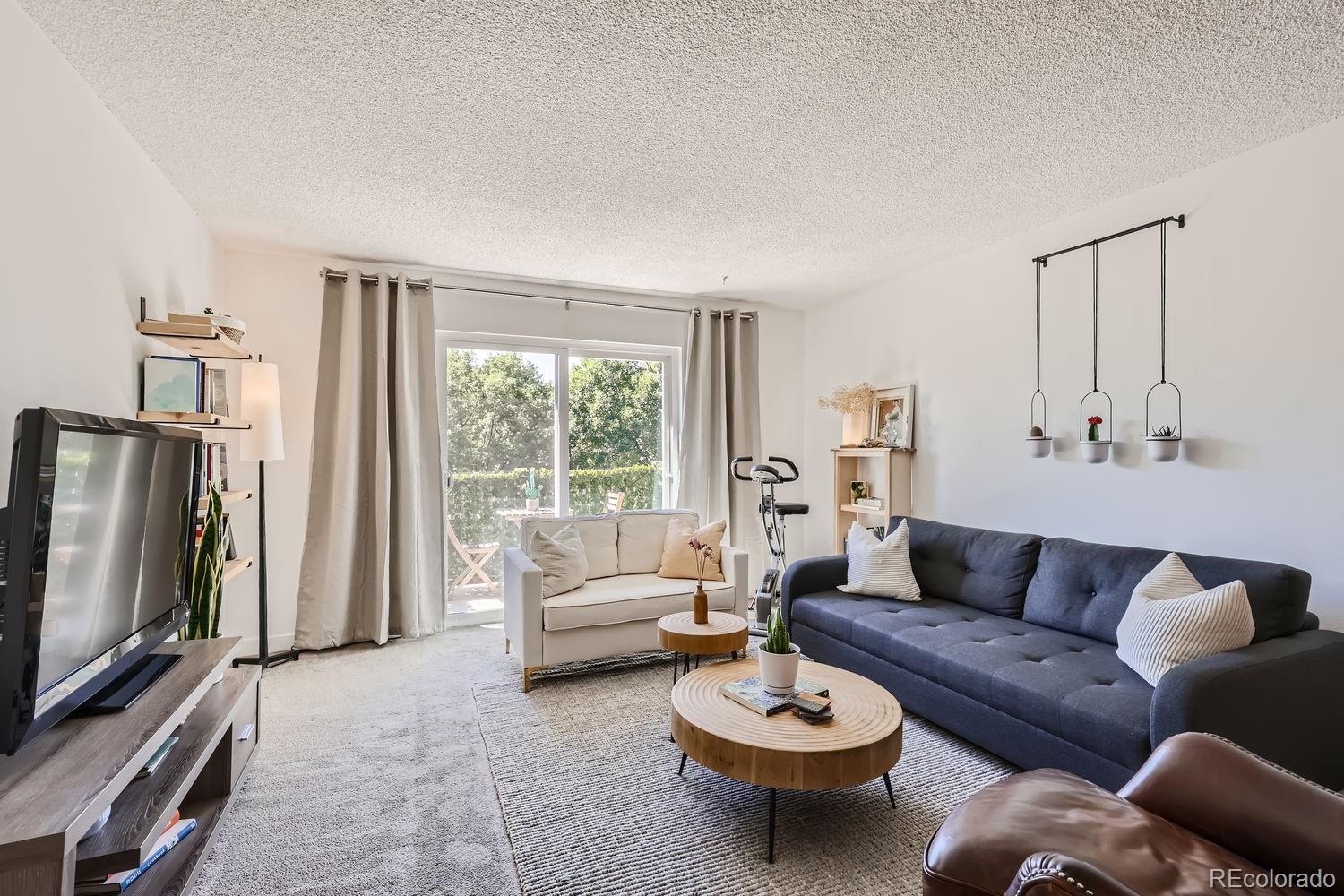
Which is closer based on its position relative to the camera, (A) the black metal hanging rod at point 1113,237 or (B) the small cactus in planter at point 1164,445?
(B) the small cactus in planter at point 1164,445

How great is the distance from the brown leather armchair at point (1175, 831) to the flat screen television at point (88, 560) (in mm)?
1975

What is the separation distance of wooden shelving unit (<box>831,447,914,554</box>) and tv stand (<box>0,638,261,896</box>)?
145 inches

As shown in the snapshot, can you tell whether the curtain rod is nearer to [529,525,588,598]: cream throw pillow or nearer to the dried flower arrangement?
the dried flower arrangement

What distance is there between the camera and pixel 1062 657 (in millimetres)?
2537

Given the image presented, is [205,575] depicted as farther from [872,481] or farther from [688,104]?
[872,481]

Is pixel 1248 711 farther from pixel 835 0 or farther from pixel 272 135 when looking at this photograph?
pixel 272 135

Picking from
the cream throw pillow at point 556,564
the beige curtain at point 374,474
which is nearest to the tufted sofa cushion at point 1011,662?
the cream throw pillow at point 556,564

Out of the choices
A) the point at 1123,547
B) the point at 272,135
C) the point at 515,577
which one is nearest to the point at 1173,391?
the point at 1123,547

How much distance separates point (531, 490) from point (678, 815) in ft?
9.76

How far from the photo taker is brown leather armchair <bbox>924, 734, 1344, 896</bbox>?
48.9 inches

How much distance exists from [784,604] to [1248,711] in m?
2.09

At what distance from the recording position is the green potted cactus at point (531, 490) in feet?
15.8

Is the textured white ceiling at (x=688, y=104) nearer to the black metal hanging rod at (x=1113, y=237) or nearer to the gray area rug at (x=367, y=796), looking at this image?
the black metal hanging rod at (x=1113, y=237)

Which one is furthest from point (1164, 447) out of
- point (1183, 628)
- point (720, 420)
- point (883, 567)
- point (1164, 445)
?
point (720, 420)
